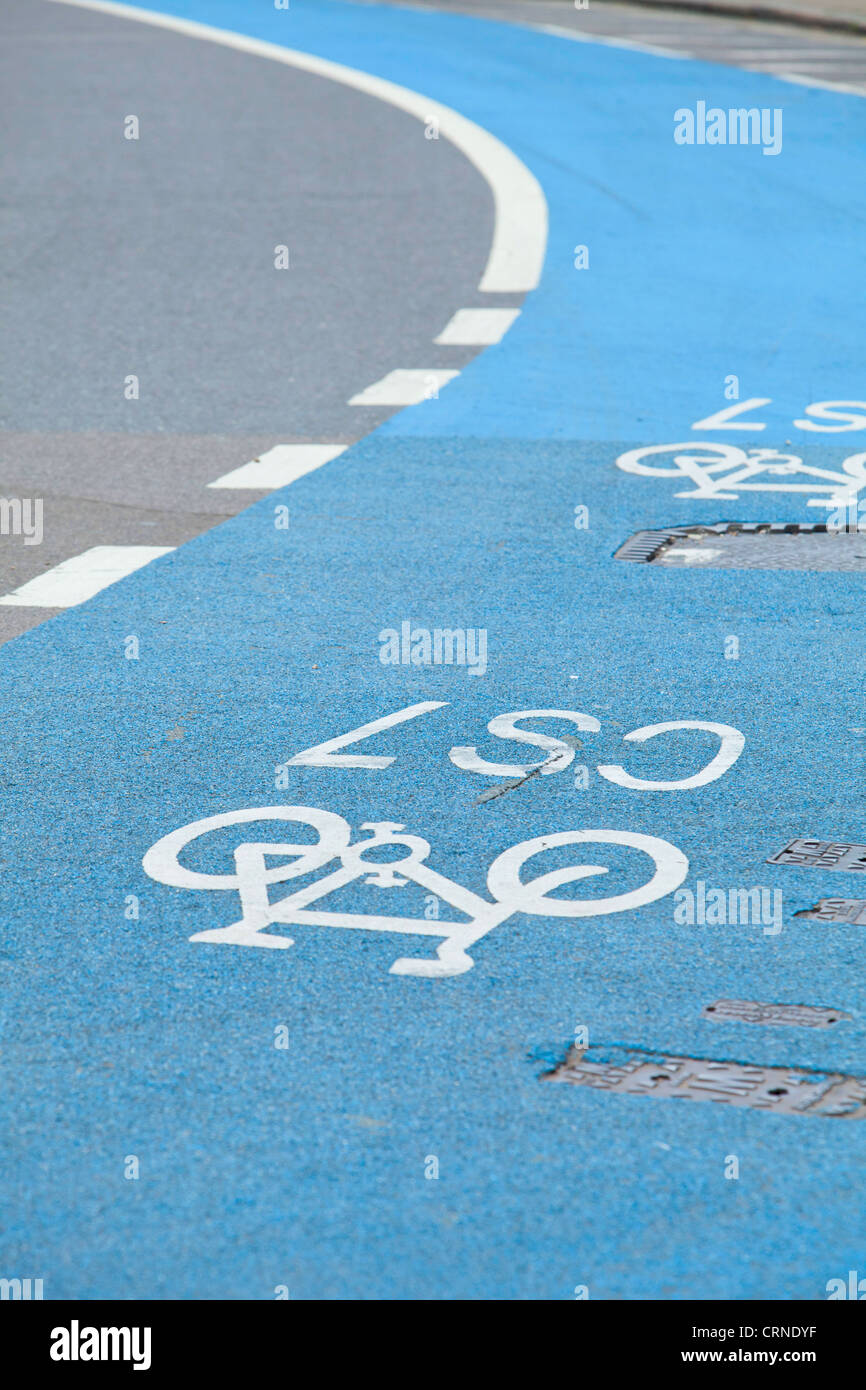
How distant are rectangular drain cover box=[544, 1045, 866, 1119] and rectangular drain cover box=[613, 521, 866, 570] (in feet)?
14.4

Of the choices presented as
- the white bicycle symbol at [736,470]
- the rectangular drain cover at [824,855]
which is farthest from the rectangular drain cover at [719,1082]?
the white bicycle symbol at [736,470]

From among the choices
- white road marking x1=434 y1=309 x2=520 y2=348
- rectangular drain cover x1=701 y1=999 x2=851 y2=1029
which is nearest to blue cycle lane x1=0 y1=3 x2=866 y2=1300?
rectangular drain cover x1=701 y1=999 x2=851 y2=1029

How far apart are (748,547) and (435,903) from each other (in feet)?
13.3

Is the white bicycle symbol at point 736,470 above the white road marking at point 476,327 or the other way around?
the other way around

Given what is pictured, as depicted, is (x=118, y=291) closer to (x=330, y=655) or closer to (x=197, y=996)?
(x=330, y=655)

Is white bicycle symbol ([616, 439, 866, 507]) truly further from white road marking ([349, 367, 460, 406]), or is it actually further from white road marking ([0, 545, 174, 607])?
white road marking ([0, 545, 174, 607])

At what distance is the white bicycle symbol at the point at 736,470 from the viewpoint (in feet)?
31.6

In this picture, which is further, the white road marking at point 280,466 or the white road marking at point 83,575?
the white road marking at point 280,466

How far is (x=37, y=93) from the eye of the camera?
24.5 metres

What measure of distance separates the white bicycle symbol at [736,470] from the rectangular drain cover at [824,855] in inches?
163

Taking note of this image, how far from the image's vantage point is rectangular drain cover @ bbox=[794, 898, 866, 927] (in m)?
5.03

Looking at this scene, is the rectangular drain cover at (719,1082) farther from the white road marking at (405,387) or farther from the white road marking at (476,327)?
the white road marking at (476,327)

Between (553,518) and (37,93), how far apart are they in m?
17.7

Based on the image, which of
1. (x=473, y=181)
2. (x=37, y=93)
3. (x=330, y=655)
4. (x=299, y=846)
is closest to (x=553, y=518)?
(x=330, y=655)
